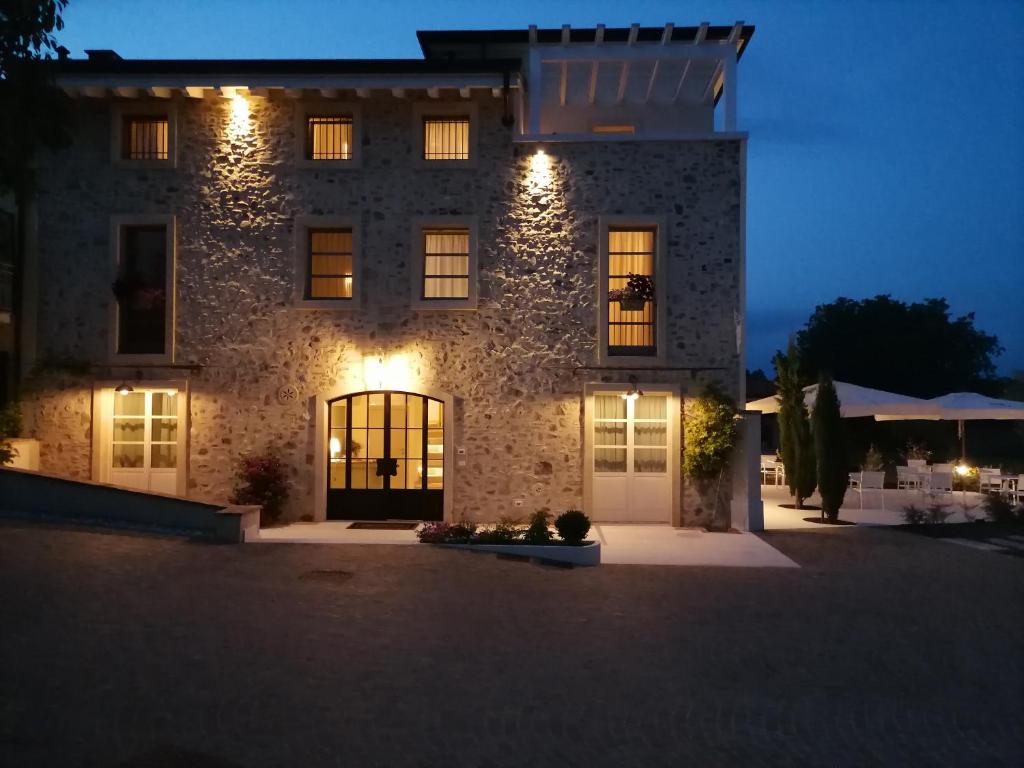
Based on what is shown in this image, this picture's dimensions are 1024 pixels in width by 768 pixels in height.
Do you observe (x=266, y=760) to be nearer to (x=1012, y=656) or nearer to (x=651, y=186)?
(x=1012, y=656)

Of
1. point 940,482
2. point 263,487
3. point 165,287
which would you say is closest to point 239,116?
point 165,287

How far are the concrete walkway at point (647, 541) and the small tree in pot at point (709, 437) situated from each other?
93 cm

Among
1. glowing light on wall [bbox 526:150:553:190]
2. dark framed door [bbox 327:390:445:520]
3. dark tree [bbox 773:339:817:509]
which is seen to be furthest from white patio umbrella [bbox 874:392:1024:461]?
dark framed door [bbox 327:390:445:520]

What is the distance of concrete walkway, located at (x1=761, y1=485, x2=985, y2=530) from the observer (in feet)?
44.6

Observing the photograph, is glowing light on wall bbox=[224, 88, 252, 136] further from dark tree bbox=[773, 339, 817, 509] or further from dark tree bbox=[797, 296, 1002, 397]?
dark tree bbox=[797, 296, 1002, 397]

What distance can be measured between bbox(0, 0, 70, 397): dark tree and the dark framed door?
226 inches

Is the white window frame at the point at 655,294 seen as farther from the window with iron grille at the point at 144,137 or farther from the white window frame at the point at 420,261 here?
the window with iron grille at the point at 144,137

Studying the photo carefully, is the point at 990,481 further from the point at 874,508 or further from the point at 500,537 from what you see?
the point at 500,537

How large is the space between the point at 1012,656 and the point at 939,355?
1293 inches

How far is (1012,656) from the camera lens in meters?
6.10

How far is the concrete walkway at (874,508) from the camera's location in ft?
44.6

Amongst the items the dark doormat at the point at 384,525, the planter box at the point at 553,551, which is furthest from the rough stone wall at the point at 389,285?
the planter box at the point at 553,551

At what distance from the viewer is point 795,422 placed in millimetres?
14312

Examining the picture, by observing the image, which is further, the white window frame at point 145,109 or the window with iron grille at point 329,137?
the window with iron grille at point 329,137
